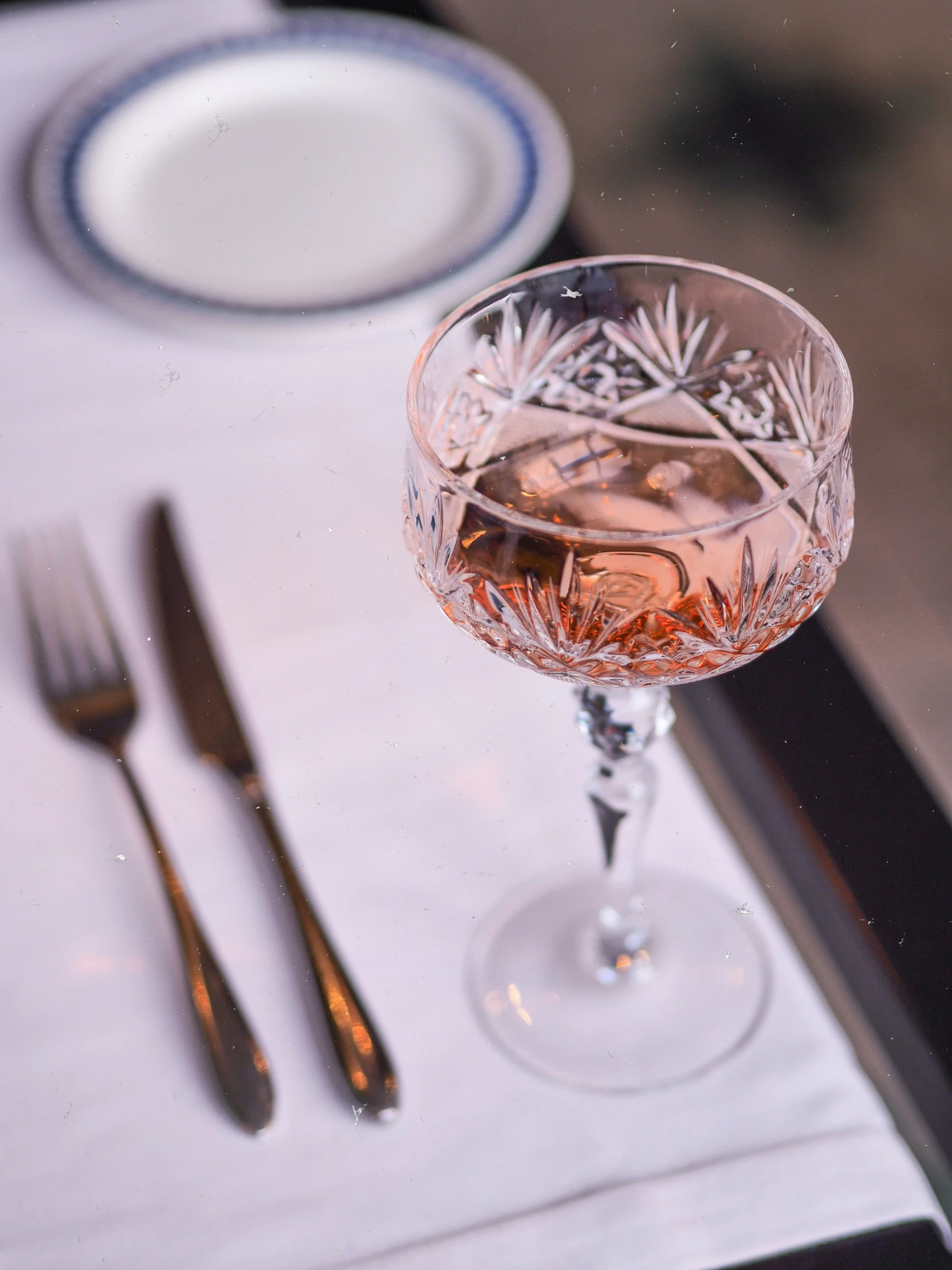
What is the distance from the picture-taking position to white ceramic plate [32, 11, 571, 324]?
0.53 meters

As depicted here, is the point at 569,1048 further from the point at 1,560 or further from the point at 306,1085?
the point at 1,560

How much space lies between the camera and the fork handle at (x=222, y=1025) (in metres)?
0.35

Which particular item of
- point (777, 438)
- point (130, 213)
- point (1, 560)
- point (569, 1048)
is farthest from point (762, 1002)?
point (130, 213)

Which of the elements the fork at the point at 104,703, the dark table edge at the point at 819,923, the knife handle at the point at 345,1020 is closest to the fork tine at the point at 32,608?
the fork at the point at 104,703

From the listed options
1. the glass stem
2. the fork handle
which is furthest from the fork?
the glass stem

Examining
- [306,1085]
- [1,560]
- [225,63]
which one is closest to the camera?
[306,1085]

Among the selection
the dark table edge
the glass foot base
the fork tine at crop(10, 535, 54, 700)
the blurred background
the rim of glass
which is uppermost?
the rim of glass

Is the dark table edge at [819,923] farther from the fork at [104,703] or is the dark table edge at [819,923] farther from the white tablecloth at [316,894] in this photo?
the fork at [104,703]

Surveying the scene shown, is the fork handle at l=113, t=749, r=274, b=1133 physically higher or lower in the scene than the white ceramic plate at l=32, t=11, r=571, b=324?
lower

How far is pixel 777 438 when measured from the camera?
42 centimetres

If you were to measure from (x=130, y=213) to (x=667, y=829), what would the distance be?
1.21 ft

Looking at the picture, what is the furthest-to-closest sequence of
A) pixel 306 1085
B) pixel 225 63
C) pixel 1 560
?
pixel 225 63 < pixel 1 560 < pixel 306 1085

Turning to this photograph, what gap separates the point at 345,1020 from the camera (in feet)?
1.20

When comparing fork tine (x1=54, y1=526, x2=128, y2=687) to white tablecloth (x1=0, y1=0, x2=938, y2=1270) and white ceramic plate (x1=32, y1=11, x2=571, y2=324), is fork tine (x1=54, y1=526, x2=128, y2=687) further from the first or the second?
white ceramic plate (x1=32, y1=11, x2=571, y2=324)
